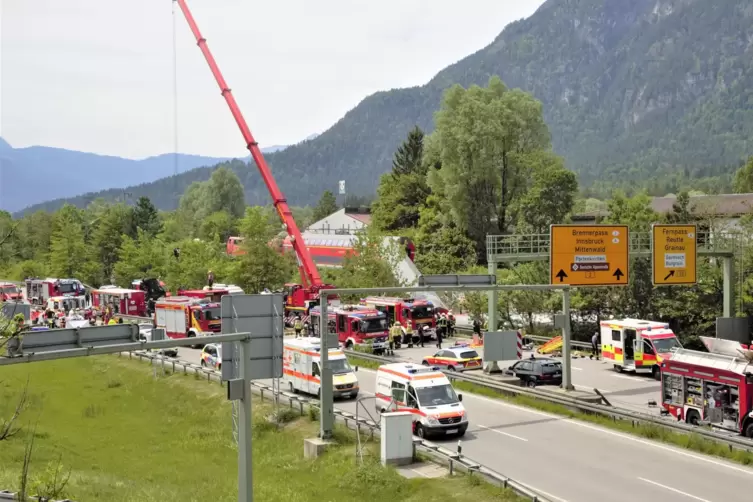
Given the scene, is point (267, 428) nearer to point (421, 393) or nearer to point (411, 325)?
point (421, 393)

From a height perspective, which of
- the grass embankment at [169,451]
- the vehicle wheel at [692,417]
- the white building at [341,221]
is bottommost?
the grass embankment at [169,451]

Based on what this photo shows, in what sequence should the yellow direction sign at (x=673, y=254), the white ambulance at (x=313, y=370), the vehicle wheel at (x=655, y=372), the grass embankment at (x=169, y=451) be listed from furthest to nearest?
1. the vehicle wheel at (x=655, y=372)
2. the yellow direction sign at (x=673, y=254)
3. the white ambulance at (x=313, y=370)
4. the grass embankment at (x=169, y=451)

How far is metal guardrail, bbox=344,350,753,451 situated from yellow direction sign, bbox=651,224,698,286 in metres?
8.87

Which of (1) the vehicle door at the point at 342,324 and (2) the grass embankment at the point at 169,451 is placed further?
(1) the vehicle door at the point at 342,324

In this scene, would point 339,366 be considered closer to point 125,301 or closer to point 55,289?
point 125,301

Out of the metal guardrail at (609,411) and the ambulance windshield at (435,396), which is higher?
the ambulance windshield at (435,396)

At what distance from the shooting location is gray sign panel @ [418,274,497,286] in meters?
26.9

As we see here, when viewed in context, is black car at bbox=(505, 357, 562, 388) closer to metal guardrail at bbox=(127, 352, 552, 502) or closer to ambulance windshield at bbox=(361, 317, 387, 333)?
metal guardrail at bbox=(127, 352, 552, 502)

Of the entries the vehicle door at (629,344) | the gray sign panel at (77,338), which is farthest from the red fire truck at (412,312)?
the gray sign panel at (77,338)

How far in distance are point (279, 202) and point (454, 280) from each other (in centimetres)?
3283

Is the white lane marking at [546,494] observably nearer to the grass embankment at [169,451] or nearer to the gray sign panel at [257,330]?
the grass embankment at [169,451]

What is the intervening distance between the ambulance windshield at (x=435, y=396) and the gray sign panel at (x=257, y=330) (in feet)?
33.6

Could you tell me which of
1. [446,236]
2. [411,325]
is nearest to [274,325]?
[411,325]

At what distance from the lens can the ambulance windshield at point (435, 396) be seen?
24.7 meters
